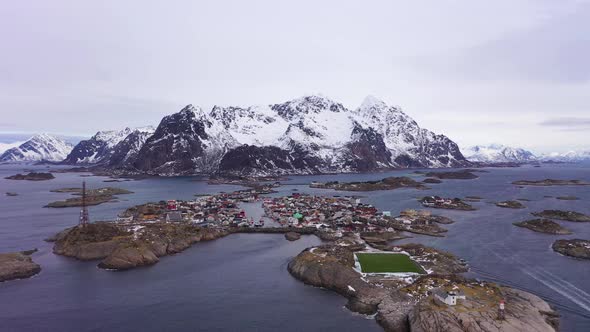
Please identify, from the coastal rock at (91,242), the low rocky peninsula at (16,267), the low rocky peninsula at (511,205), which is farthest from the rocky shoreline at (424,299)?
the low rocky peninsula at (511,205)

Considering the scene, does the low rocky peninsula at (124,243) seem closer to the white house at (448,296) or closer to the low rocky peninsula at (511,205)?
the white house at (448,296)

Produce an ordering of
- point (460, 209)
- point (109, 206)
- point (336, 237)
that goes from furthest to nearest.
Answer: point (109, 206)
point (460, 209)
point (336, 237)

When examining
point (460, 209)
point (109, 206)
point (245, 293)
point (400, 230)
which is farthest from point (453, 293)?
point (109, 206)


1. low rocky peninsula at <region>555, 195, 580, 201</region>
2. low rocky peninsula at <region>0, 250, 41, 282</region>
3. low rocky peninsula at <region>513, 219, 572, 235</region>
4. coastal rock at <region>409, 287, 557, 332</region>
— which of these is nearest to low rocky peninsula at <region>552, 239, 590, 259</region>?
low rocky peninsula at <region>513, 219, 572, 235</region>

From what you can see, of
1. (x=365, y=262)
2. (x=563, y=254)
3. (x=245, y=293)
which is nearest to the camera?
(x=245, y=293)

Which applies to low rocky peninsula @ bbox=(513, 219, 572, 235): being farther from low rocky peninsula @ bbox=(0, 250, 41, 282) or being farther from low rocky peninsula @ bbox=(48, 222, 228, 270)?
low rocky peninsula @ bbox=(0, 250, 41, 282)

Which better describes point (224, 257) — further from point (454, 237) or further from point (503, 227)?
point (503, 227)
